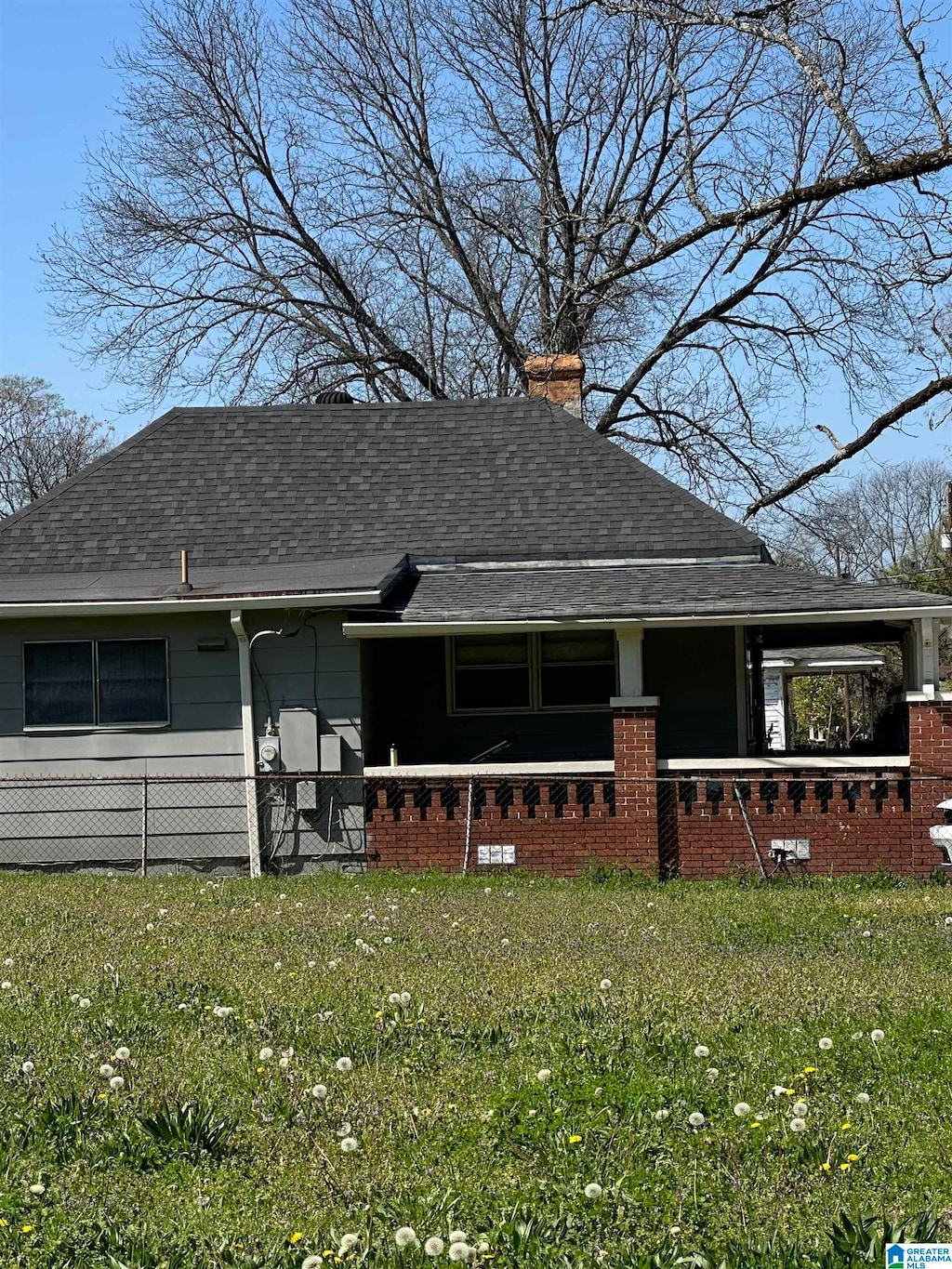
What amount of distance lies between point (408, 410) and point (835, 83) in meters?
8.12

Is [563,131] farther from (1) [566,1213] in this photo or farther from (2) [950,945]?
(1) [566,1213]

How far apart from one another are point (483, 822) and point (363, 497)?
5.43 m

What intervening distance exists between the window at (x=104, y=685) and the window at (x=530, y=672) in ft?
11.8

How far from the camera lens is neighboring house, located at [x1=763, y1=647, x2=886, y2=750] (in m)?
28.4

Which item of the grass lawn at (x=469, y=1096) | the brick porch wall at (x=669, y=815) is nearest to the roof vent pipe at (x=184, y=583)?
the brick porch wall at (x=669, y=815)

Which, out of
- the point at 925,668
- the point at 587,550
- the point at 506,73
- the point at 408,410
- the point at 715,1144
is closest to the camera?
the point at 715,1144

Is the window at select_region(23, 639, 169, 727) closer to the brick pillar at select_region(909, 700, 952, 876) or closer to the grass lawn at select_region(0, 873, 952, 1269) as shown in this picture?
the grass lawn at select_region(0, 873, 952, 1269)

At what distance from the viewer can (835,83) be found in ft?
39.0

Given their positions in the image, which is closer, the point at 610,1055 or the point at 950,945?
the point at 610,1055

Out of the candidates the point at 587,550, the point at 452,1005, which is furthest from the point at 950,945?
the point at 587,550

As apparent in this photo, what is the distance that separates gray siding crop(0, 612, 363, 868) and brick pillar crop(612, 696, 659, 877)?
103 inches

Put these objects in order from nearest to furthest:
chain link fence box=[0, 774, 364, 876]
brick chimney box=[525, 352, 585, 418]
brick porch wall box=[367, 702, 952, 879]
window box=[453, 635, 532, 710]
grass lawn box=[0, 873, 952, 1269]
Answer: grass lawn box=[0, 873, 952, 1269]
brick porch wall box=[367, 702, 952, 879]
chain link fence box=[0, 774, 364, 876]
window box=[453, 635, 532, 710]
brick chimney box=[525, 352, 585, 418]

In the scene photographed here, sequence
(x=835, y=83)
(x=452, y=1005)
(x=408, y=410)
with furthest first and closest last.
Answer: (x=408, y=410) → (x=835, y=83) → (x=452, y=1005)

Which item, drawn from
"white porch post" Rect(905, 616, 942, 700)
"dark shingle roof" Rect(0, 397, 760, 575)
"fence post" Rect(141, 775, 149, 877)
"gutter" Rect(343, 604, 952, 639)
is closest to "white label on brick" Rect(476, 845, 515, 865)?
"gutter" Rect(343, 604, 952, 639)
